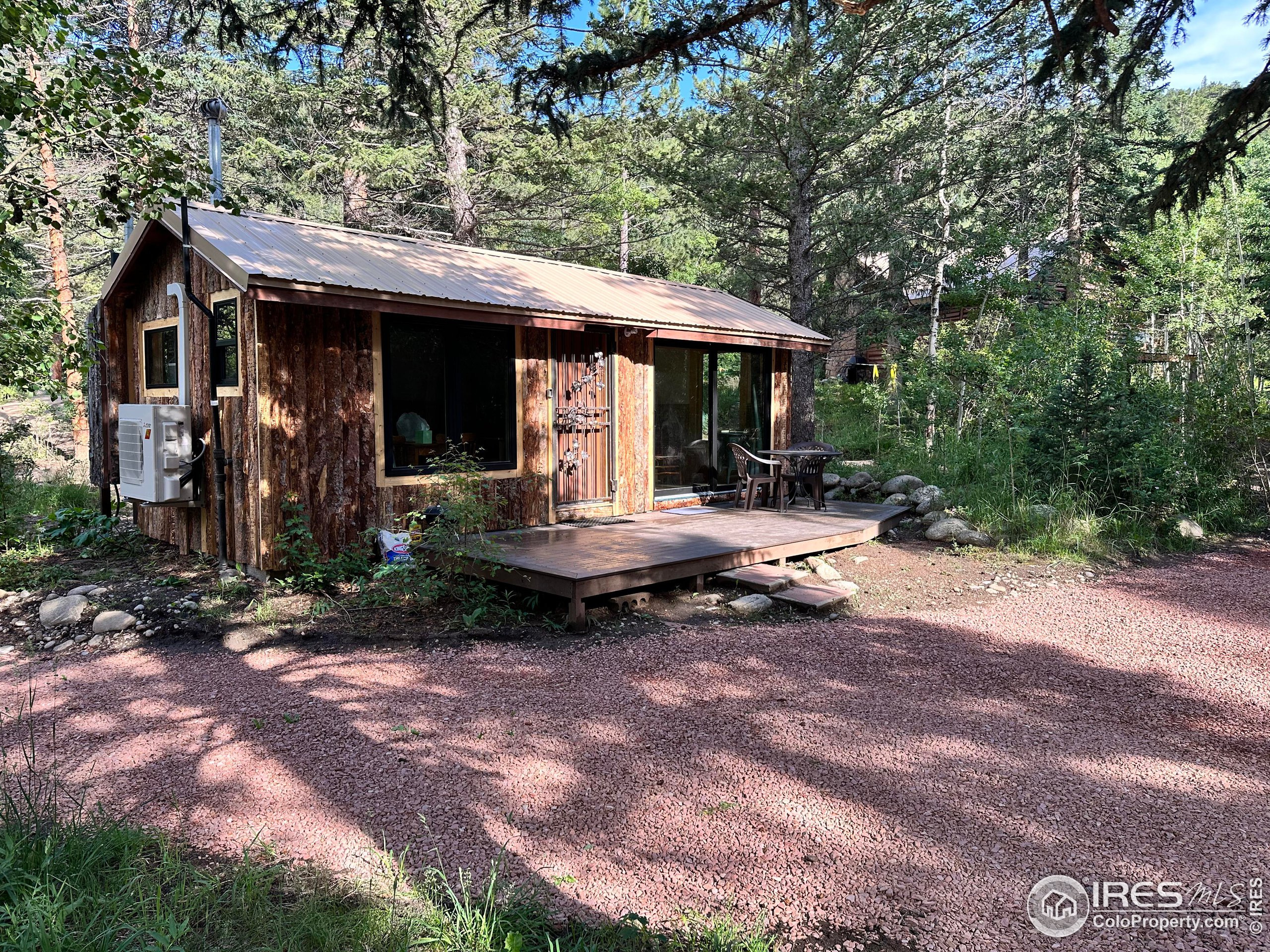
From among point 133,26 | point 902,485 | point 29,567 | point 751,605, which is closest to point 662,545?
point 751,605

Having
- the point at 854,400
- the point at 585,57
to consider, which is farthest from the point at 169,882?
the point at 854,400

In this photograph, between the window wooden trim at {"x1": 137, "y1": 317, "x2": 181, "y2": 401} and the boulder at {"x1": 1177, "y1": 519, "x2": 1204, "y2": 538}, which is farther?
the boulder at {"x1": 1177, "y1": 519, "x2": 1204, "y2": 538}

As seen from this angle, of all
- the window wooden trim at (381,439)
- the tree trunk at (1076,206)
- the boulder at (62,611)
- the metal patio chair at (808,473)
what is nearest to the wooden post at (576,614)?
the window wooden trim at (381,439)

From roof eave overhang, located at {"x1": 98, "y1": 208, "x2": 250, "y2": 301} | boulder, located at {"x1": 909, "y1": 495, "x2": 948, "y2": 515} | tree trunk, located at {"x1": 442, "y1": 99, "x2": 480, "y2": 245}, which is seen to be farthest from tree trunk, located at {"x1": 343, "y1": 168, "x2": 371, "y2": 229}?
boulder, located at {"x1": 909, "y1": 495, "x2": 948, "y2": 515}

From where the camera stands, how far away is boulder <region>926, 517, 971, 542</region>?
782 centimetres

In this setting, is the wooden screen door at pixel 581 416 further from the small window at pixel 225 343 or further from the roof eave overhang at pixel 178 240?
the roof eave overhang at pixel 178 240

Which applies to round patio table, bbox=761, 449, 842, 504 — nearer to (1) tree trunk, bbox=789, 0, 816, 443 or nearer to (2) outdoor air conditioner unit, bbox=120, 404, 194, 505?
(1) tree trunk, bbox=789, 0, 816, 443

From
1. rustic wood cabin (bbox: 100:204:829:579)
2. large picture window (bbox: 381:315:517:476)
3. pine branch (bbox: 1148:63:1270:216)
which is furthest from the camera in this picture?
pine branch (bbox: 1148:63:1270:216)

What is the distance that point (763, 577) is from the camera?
6.17 meters

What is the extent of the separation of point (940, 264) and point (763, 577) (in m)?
11.5

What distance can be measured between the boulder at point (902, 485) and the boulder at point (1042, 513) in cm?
208

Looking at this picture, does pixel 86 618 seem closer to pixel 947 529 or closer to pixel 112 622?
pixel 112 622

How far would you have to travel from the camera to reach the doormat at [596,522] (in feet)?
25.3

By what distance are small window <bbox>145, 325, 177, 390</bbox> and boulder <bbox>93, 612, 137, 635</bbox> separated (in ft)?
8.66
